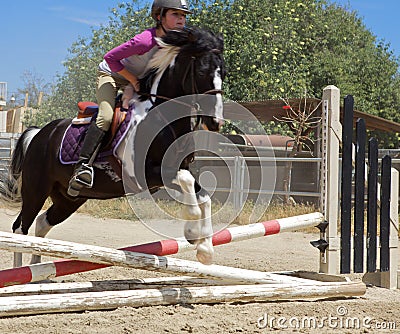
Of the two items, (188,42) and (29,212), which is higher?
(188,42)

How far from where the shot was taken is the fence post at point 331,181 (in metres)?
5.06

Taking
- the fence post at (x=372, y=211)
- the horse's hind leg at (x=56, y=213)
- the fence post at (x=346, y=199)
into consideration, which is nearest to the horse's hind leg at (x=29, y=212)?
the horse's hind leg at (x=56, y=213)

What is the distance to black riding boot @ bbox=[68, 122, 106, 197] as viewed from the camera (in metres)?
4.52

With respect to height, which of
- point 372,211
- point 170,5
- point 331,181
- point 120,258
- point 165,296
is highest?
point 170,5

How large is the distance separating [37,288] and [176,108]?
1.48 metres

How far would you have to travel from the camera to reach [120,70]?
4.32 metres

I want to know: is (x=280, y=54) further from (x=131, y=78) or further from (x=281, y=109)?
(x=131, y=78)

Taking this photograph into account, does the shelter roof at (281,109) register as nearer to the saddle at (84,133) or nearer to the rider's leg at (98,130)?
the saddle at (84,133)

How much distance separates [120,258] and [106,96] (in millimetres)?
1326

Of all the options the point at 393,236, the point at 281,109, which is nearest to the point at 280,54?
the point at 281,109

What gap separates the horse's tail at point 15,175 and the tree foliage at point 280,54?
33.5 feet

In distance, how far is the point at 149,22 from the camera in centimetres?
1764

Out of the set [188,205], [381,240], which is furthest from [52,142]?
[381,240]

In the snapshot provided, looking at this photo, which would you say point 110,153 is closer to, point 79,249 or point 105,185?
point 105,185
